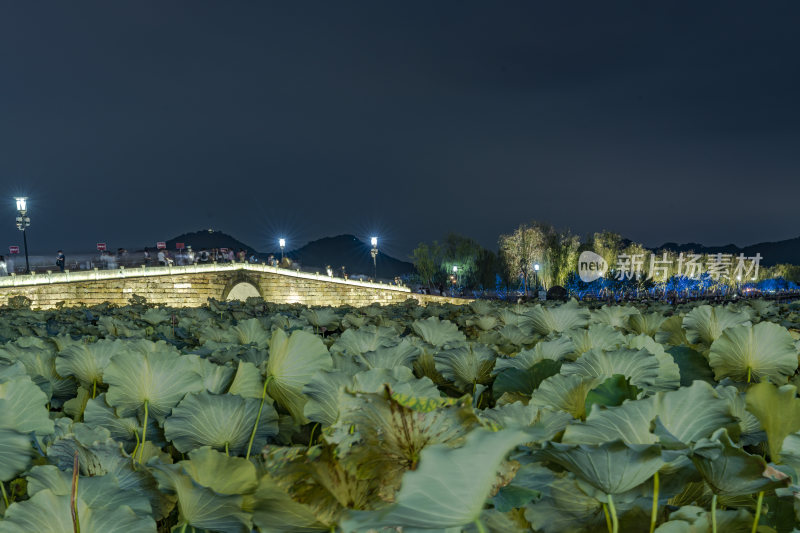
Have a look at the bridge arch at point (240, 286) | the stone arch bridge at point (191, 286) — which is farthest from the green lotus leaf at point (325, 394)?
the bridge arch at point (240, 286)

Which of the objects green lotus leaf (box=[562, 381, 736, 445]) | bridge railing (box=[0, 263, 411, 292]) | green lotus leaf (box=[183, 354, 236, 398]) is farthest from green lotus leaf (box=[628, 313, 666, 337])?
bridge railing (box=[0, 263, 411, 292])

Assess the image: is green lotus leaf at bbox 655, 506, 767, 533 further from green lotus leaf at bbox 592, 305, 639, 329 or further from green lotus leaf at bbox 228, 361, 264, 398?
green lotus leaf at bbox 592, 305, 639, 329

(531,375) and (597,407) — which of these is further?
(531,375)

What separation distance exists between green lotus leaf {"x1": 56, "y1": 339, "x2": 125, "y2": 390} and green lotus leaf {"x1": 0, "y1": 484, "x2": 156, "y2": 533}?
856 millimetres

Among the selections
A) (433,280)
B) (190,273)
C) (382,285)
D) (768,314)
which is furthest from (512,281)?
(768,314)

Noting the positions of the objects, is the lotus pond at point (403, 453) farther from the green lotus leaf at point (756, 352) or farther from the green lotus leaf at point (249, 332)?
the green lotus leaf at point (249, 332)

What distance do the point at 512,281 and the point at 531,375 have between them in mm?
66338

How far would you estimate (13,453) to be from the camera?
0.87 m

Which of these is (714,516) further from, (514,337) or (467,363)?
(514,337)

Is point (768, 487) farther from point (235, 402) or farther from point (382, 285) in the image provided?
point (382, 285)

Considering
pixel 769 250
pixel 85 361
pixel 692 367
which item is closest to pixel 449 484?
pixel 692 367

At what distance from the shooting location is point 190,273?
39.2 m

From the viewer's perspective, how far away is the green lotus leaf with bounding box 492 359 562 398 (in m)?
1.25

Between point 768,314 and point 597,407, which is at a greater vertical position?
point 597,407
